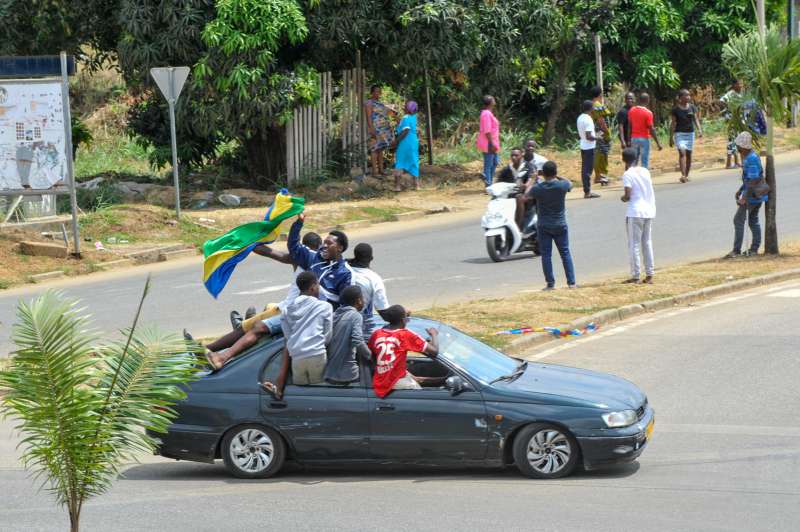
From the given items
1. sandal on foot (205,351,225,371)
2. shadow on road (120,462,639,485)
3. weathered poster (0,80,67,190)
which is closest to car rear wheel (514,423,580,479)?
shadow on road (120,462,639,485)

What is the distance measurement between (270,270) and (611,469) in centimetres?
1013

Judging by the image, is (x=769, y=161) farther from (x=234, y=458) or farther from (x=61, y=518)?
(x=61, y=518)

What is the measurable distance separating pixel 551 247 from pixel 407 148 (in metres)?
9.89

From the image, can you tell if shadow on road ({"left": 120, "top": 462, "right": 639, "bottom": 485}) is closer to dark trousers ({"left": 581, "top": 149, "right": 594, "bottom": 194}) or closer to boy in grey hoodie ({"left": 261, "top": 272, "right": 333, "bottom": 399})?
boy in grey hoodie ({"left": 261, "top": 272, "right": 333, "bottom": 399})

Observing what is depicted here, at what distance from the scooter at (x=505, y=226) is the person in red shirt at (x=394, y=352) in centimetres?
913

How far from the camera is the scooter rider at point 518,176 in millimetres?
18672

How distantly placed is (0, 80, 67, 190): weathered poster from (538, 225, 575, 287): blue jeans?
8.52 metres

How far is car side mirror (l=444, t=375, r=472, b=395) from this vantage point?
31.1 feet

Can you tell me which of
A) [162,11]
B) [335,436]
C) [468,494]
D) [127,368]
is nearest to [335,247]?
[335,436]

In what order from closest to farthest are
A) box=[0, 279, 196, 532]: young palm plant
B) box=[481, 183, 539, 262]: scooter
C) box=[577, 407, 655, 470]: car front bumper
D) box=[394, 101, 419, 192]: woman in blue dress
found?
1. box=[0, 279, 196, 532]: young palm plant
2. box=[577, 407, 655, 470]: car front bumper
3. box=[481, 183, 539, 262]: scooter
4. box=[394, 101, 419, 192]: woman in blue dress

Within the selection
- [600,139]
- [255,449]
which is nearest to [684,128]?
[600,139]

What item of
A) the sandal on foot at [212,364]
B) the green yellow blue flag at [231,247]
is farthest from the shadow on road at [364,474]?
the green yellow blue flag at [231,247]

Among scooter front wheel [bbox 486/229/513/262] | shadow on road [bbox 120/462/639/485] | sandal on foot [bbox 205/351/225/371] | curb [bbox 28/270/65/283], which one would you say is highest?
scooter front wheel [bbox 486/229/513/262]

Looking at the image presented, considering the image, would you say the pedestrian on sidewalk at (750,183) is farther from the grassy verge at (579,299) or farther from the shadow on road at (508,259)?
the shadow on road at (508,259)
